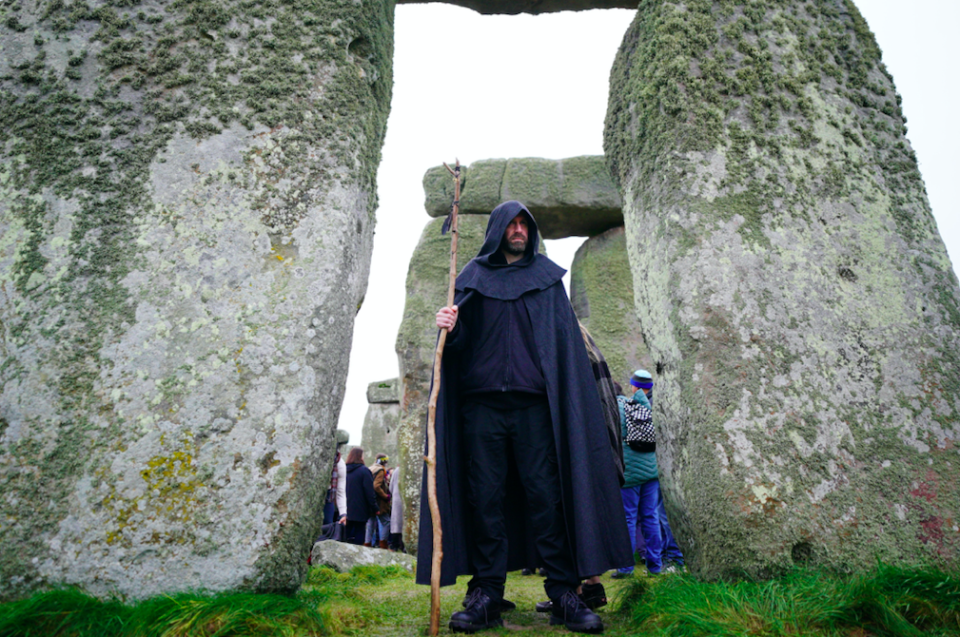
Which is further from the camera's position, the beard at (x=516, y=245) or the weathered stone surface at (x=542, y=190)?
the weathered stone surface at (x=542, y=190)

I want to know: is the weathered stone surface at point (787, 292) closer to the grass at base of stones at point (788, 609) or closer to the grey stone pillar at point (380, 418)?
the grass at base of stones at point (788, 609)

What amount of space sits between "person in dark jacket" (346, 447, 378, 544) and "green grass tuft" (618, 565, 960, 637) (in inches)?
244

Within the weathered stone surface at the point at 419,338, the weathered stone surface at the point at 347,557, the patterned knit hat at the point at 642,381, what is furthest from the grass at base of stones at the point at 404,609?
the weathered stone surface at the point at 419,338

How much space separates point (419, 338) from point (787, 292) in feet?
18.0

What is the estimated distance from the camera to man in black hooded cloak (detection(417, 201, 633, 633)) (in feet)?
9.20

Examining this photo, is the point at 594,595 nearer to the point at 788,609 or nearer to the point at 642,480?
the point at 788,609

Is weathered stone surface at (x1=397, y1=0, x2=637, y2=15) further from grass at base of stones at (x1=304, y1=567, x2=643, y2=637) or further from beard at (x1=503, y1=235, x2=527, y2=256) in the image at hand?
grass at base of stones at (x1=304, y1=567, x2=643, y2=637)

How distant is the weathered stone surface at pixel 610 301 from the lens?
8.07m

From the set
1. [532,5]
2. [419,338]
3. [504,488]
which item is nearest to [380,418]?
[419,338]

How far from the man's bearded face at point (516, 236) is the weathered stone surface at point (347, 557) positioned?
284cm

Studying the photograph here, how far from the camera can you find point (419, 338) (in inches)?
307

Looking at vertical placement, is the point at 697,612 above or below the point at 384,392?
below

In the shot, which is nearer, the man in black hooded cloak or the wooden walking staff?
the wooden walking staff

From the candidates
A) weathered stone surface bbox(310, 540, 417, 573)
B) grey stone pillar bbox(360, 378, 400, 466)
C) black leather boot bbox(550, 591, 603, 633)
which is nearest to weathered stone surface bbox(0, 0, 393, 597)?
black leather boot bbox(550, 591, 603, 633)
